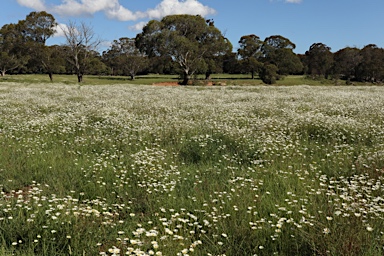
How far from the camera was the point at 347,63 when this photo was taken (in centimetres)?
7756

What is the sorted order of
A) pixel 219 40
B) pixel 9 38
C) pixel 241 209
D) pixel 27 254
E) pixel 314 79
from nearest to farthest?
pixel 27 254
pixel 241 209
pixel 219 40
pixel 9 38
pixel 314 79

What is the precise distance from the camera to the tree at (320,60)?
83.2m

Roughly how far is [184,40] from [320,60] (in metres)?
50.7

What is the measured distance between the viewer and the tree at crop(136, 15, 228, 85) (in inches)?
2044

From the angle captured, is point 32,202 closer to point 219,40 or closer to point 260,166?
point 260,166

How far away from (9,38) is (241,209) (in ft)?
237

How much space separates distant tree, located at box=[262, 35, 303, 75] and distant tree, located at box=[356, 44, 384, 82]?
1394 cm

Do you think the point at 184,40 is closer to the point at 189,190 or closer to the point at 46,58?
the point at 46,58

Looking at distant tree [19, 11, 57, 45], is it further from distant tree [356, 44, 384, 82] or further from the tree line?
distant tree [356, 44, 384, 82]

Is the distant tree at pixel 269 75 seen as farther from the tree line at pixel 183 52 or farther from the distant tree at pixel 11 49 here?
the distant tree at pixel 11 49

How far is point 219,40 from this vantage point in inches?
2254

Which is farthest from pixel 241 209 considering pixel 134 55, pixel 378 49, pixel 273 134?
pixel 378 49

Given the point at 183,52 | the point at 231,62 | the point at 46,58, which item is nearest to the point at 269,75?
the point at 183,52

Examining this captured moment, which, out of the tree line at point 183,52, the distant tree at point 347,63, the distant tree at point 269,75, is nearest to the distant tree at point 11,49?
the tree line at point 183,52
